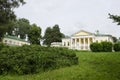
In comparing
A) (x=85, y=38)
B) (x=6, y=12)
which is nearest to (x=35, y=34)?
(x=6, y=12)

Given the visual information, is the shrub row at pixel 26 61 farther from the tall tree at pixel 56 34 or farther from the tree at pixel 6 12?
the tall tree at pixel 56 34

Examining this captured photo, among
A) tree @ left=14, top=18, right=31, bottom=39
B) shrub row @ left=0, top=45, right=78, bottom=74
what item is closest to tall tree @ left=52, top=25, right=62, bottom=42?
tree @ left=14, top=18, right=31, bottom=39

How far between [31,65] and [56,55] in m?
Answer: 2.99

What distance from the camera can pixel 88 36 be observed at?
60.2 meters

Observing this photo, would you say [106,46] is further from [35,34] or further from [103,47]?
[35,34]

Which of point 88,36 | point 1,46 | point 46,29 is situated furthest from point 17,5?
point 46,29

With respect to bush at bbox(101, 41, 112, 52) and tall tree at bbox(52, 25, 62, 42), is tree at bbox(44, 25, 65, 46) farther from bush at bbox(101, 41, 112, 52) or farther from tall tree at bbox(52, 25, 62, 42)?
bush at bbox(101, 41, 112, 52)

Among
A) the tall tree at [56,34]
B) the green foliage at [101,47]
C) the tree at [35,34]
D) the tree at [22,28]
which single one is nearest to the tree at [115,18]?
the green foliage at [101,47]

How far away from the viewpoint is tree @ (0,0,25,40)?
3301 cm

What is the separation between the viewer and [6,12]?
33562 millimetres

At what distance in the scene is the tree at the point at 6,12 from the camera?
3301cm

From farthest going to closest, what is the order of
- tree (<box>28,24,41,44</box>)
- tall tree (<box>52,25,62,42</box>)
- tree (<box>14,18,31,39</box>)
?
tree (<box>14,18,31,39</box>) → tall tree (<box>52,25,62,42</box>) → tree (<box>28,24,41,44</box>)

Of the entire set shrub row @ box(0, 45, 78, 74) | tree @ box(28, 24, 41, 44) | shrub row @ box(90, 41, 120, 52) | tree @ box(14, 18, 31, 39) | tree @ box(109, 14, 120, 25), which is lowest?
shrub row @ box(0, 45, 78, 74)

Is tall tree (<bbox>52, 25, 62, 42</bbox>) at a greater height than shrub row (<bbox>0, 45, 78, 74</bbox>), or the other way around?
tall tree (<bbox>52, 25, 62, 42</bbox>)
